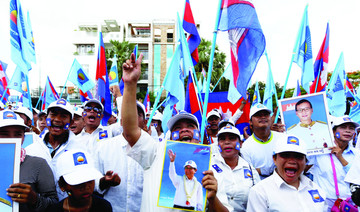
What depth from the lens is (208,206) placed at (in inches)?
89.7

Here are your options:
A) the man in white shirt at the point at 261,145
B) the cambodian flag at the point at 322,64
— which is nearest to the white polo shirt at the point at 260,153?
the man in white shirt at the point at 261,145

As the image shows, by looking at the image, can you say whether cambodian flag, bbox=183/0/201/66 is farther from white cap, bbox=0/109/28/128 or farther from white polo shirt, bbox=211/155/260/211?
white cap, bbox=0/109/28/128

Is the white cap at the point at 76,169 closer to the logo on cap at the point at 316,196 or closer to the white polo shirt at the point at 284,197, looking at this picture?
the white polo shirt at the point at 284,197

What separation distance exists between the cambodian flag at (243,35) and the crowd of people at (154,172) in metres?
0.78

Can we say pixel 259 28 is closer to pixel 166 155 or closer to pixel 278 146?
pixel 278 146

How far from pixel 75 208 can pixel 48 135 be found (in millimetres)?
1712

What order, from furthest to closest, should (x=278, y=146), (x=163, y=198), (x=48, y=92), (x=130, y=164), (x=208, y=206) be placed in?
(x=48, y=92) < (x=130, y=164) < (x=278, y=146) < (x=208, y=206) < (x=163, y=198)

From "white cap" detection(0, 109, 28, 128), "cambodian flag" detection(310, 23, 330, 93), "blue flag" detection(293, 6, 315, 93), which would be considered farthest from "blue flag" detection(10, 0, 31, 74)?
"cambodian flag" detection(310, 23, 330, 93)

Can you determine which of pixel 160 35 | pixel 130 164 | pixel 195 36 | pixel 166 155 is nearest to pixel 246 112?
pixel 195 36

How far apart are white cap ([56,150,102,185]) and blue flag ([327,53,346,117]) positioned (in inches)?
302

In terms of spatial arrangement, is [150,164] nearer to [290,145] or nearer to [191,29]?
[290,145]

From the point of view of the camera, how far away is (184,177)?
2.20 metres

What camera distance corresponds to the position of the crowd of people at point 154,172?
2135 mm

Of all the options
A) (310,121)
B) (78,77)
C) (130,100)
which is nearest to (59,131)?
(130,100)
